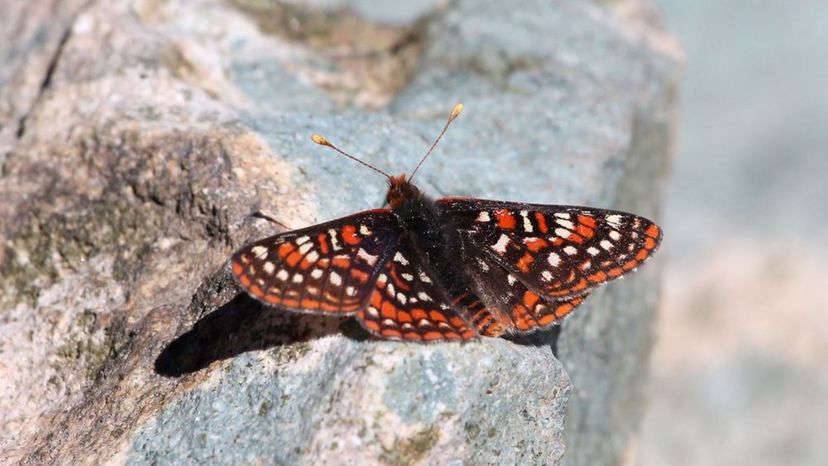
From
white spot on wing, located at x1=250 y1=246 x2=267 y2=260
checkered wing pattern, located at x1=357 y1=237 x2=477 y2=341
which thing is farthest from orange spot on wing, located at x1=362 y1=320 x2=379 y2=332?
white spot on wing, located at x1=250 y1=246 x2=267 y2=260

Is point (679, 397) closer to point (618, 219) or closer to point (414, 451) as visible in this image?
point (618, 219)

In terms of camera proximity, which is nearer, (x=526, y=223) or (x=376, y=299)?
(x=376, y=299)

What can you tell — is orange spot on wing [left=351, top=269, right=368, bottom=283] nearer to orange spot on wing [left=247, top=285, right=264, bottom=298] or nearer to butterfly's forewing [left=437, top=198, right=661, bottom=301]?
orange spot on wing [left=247, top=285, right=264, bottom=298]

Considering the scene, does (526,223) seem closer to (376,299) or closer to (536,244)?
(536,244)

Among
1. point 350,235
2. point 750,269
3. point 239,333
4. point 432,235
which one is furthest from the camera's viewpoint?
point 750,269

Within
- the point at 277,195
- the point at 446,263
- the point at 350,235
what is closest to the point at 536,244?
the point at 446,263

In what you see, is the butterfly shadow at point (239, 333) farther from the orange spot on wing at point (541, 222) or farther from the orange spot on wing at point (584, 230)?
the orange spot on wing at point (584, 230)

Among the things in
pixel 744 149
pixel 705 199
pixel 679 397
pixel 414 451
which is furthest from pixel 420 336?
pixel 744 149

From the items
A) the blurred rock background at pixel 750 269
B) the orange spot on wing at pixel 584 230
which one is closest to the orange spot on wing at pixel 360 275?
the orange spot on wing at pixel 584 230
